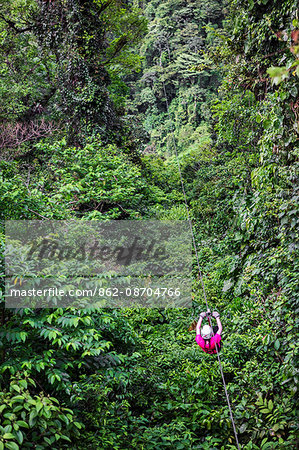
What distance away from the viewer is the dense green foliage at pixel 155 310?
257 centimetres

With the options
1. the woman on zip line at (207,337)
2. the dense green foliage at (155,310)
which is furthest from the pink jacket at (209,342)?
the dense green foliage at (155,310)

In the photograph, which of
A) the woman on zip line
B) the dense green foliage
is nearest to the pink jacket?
the woman on zip line

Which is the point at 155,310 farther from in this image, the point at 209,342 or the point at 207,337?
the point at 207,337

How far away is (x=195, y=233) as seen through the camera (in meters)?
8.98

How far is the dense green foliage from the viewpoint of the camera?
2574 millimetres

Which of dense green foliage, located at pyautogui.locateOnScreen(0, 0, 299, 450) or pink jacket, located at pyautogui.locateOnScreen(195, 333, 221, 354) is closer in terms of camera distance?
dense green foliage, located at pyautogui.locateOnScreen(0, 0, 299, 450)

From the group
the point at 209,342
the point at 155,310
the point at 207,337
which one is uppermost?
the point at 207,337

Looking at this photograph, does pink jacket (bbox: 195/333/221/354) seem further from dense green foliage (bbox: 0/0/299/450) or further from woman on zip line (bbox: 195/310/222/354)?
dense green foliage (bbox: 0/0/299/450)

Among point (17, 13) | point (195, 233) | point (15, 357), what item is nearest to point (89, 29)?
Answer: point (17, 13)

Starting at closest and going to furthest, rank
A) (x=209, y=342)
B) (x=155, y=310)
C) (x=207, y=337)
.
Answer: (x=207, y=337)
(x=209, y=342)
(x=155, y=310)

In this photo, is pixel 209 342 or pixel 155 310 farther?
pixel 155 310

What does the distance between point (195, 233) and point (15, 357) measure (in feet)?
22.5

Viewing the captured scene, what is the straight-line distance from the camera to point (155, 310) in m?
6.07

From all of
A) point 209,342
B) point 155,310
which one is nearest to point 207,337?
point 209,342
